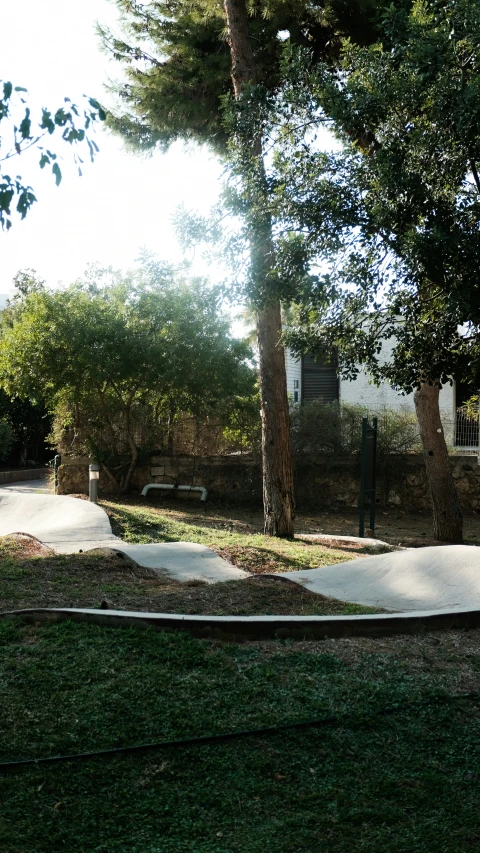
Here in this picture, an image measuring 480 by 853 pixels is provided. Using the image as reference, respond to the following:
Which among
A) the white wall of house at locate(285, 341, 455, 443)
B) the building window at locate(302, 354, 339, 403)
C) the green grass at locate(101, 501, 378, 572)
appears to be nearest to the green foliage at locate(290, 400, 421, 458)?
the green grass at locate(101, 501, 378, 572)

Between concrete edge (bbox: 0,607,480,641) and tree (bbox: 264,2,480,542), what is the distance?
1.90m

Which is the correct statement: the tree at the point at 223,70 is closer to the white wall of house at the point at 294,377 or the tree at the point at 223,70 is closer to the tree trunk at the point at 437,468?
the tree trunk at the point at 437,468

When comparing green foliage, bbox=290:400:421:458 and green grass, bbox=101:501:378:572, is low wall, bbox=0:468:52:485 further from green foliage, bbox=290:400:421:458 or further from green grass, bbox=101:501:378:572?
green grass, bbox=101:501:378:572

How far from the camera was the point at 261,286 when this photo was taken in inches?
263

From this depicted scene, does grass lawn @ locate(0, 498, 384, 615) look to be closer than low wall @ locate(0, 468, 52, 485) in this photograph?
Yes

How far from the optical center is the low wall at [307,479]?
625 inches

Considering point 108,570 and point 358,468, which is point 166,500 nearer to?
point 358,468

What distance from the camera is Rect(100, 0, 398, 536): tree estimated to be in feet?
36.3

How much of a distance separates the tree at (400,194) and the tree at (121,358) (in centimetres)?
753

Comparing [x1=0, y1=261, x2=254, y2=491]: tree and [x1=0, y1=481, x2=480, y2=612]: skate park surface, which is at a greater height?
[x1=0, y1=261, x2=254, y2=491]: tree

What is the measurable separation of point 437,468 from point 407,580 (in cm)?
595

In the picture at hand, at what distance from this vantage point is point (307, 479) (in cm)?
1608

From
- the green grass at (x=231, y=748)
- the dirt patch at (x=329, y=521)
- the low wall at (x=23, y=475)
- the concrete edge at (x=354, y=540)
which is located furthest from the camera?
the low wall at (x=23, y=475)

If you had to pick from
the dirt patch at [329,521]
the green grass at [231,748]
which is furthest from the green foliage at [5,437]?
the green grass at [231,748]
